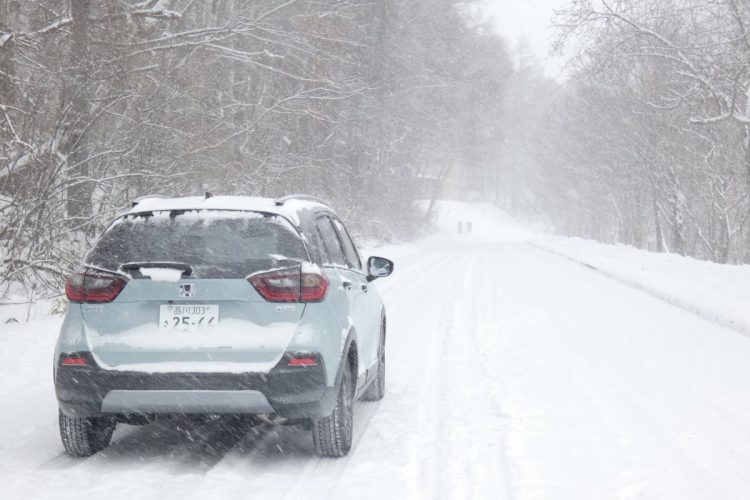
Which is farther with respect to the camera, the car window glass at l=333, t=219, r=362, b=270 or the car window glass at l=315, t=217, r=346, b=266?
the car window glass at l=333, t=219, r=362, b=270

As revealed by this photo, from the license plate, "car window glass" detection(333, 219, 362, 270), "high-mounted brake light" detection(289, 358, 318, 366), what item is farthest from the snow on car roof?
"car window glass" detection(333, 219, 362, 270)

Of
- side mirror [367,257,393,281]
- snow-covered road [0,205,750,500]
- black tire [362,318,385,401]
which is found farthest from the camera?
black tire [362,318,385,401]

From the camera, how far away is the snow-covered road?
4.65 m

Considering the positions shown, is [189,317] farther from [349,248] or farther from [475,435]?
[349,248]

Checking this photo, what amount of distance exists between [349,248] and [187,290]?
247cm

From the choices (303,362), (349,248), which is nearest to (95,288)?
(303,362)

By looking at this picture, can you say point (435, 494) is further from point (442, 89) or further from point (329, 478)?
point (442, 89)

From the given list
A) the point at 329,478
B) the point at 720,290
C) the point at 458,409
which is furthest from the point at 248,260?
the point at 720,290

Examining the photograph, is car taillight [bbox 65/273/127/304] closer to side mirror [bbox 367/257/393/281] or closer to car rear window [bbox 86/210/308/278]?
car rear window [bbox 86/210/308/278]

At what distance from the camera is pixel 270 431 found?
600cm

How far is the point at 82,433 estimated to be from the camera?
5102 millimetres

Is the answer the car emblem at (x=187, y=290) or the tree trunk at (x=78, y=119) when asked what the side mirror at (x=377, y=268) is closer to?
the car emblem at (x=187, y=290)

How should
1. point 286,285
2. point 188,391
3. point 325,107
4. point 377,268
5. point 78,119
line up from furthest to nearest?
point 325,107, point 78,119, point 377,268, point 286,285, point 188,391

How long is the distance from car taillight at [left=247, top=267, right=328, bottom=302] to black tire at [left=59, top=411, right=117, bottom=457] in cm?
140
